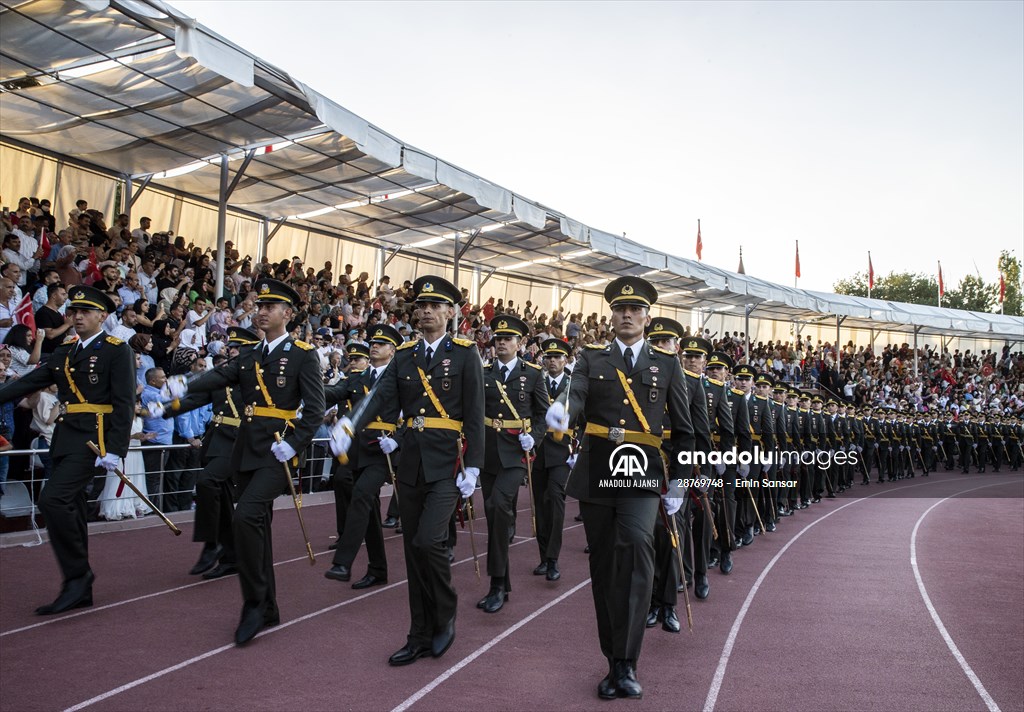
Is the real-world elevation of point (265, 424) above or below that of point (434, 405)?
below

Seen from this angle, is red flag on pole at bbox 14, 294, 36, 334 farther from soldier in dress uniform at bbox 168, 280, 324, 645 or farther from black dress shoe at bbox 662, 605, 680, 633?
black dress shoe at bbox 662, 605, 680, 633

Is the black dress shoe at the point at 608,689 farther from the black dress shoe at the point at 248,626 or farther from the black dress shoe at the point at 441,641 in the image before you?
the black dress shoe at the point at 248,626

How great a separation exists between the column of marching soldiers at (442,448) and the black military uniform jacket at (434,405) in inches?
0.5

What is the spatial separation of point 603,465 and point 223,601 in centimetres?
353

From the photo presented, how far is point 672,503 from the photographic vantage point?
546cm

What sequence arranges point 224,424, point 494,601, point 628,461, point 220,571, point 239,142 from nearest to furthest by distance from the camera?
point 628,461
point 494,601
point 220,571
point 224,424
point 239,142

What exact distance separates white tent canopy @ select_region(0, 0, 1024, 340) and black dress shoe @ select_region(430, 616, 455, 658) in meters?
7.37

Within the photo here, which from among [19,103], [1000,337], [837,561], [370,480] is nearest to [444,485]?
[370,480]

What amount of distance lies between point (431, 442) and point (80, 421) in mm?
2889

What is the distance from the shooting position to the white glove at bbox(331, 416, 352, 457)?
532cm

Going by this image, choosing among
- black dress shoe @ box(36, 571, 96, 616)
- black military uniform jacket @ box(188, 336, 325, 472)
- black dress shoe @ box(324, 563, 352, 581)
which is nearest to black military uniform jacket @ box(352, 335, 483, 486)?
black military uniform jacket @ box(188, 336, 325, 472)

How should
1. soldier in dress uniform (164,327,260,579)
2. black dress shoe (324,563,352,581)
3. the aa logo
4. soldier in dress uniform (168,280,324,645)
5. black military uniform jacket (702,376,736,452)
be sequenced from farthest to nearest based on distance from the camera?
black military uniform jacket (702,376,736,452), soldier in dress uniform (164,327,260,579), black dress shoe (324,563,352,581), soldier in dress uniform (168,280,324,645), the aa logo

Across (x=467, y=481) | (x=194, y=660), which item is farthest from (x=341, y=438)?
(x=194, y=660)

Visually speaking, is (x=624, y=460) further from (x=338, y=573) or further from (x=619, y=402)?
(x=338, y=573)
